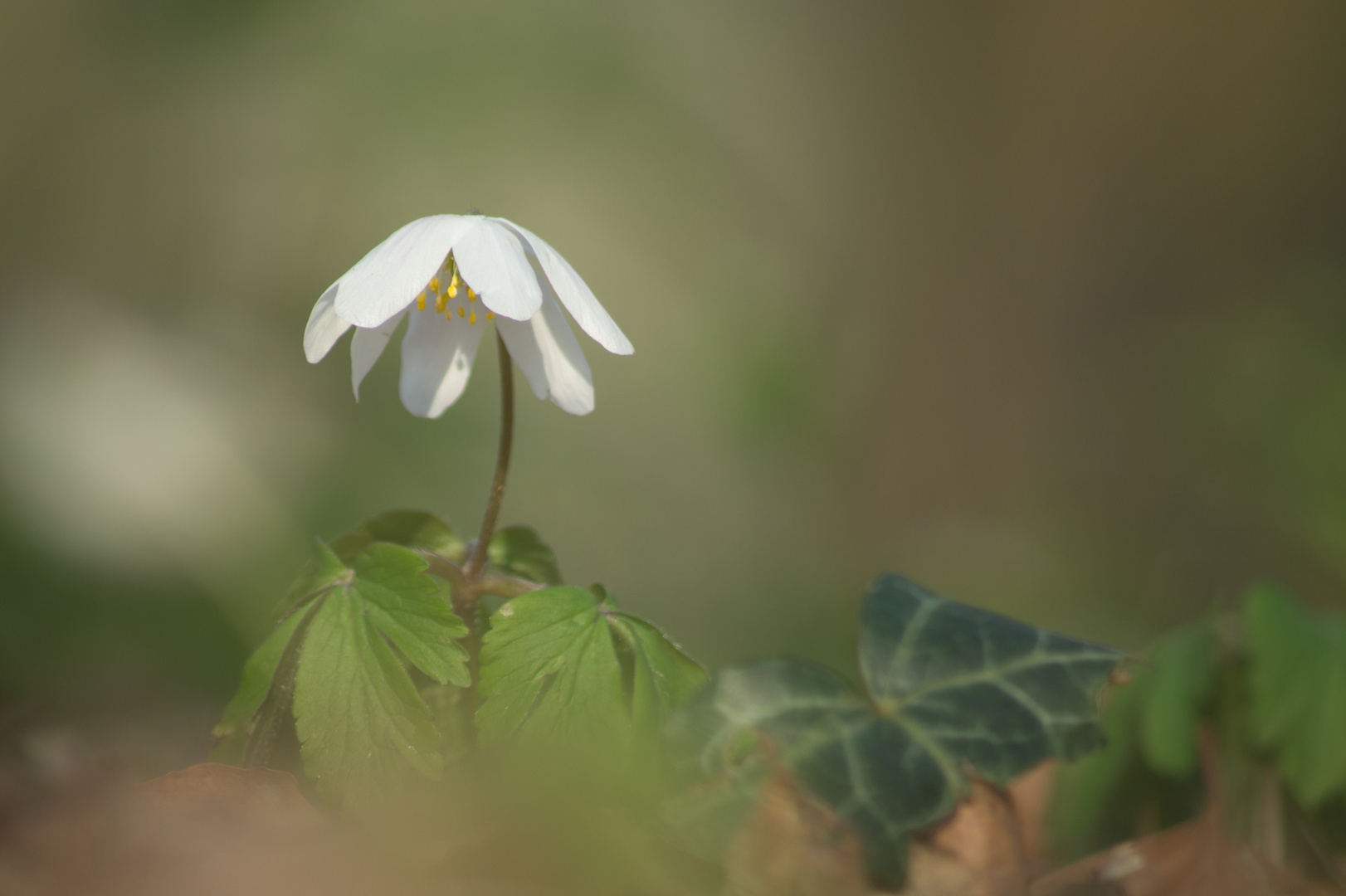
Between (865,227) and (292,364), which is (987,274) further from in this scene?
(292,364)

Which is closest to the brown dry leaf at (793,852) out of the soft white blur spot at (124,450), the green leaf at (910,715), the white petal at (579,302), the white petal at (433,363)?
the green leaf at (910,715)

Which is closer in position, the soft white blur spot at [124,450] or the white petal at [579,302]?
the white petal at [579,302]

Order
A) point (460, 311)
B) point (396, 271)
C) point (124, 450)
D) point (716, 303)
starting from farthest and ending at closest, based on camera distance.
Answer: point (716, 303) → point (124, 450) → point (460, 311) → point (396, 271)

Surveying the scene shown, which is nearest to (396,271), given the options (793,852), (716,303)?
(793,852)

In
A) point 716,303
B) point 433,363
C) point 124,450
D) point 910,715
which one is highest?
point 716,303

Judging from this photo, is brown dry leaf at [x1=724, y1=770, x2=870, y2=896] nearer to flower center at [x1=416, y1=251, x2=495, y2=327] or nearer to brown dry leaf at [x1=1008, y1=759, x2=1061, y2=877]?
→ brown dry leaf at [x1=1008, y1=759, x2=1061, y2=877]

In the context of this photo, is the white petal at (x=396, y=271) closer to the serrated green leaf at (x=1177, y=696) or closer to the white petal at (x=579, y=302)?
the white petal at (x=579, y=302)

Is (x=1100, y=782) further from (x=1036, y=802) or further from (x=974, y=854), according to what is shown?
(x=974, y=854)
